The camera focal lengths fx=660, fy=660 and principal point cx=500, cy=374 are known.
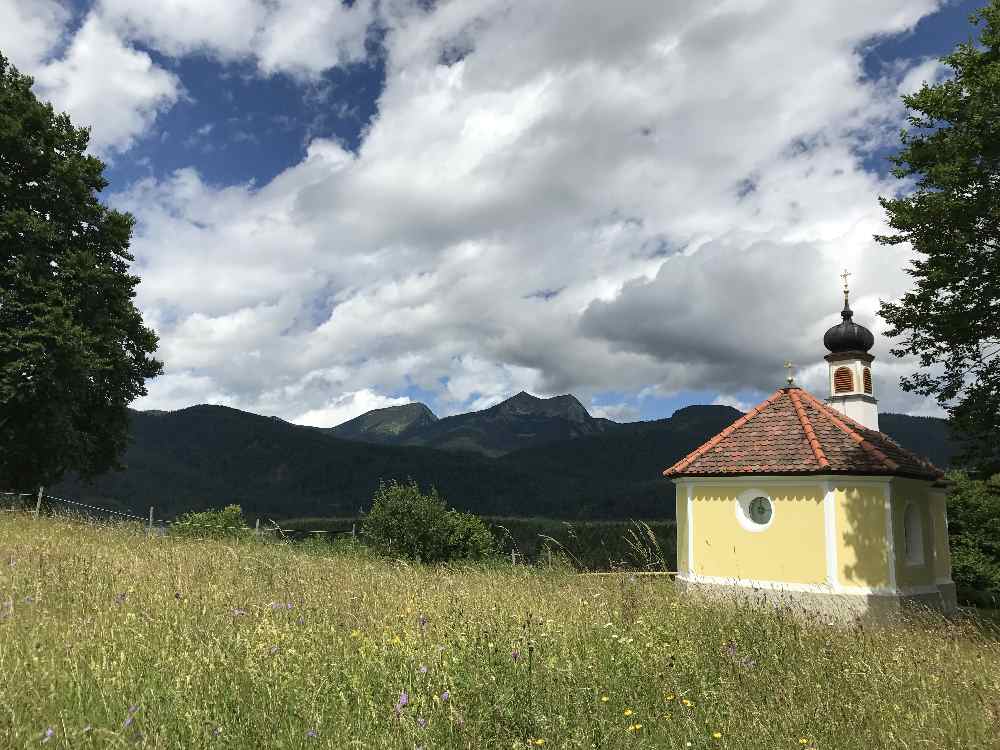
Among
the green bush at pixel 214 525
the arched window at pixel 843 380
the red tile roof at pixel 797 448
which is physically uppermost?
the arched window at pixel 843 380

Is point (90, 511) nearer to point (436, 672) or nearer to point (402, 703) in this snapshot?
point (436, 672)

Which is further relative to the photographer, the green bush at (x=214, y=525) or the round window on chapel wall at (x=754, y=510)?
the green bush at (x=214, y=525)

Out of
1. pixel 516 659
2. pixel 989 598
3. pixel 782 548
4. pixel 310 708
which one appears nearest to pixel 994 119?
pixel 782 548

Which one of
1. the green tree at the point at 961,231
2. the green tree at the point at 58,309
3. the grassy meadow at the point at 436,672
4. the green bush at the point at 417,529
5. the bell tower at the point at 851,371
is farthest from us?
the bell tower at the point at 851,371

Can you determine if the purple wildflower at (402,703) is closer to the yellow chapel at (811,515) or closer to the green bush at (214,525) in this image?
the yellow chapel at (811,515)

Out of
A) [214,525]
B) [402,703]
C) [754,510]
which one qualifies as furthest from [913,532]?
[214,525]

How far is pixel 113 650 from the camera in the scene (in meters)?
5.02

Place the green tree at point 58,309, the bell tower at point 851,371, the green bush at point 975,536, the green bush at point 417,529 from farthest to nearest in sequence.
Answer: the green bush at point 975,536, the bell tower at point 851,371, the green bush at point 417,529, the green tree at point 58,309

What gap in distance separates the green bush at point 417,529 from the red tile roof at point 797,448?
7.32m

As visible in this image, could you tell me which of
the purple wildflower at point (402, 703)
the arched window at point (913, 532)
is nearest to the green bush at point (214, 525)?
the purple wildflower at point (402, 703)

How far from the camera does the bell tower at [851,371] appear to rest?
24.5 meters

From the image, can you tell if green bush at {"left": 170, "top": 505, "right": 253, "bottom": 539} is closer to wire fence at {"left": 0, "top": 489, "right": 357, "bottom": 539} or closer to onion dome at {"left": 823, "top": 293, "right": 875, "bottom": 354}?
wire fence at {"left": 0, "top": 489, "right": 357, "bottom": 539}

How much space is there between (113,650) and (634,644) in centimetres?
444

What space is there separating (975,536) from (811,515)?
18.0 meters
